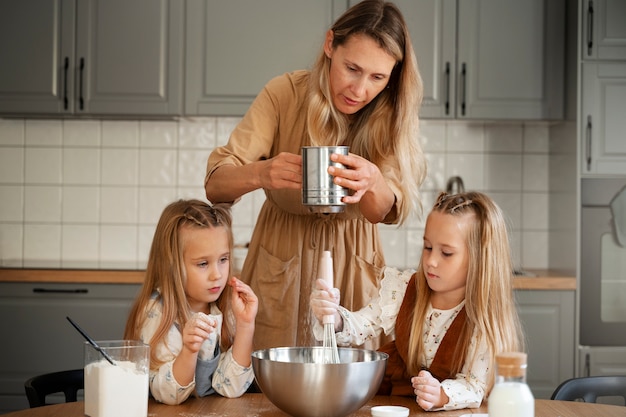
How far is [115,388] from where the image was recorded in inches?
56.0

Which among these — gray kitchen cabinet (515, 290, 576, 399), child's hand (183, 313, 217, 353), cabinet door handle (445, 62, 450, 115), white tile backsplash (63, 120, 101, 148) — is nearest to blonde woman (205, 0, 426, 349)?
child's hand (183, 313, 217, 353)

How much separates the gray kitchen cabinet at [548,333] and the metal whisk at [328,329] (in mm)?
1981

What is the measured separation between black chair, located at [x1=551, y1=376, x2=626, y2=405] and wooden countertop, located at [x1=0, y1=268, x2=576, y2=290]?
4.96ft

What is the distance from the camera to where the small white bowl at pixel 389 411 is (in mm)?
1461

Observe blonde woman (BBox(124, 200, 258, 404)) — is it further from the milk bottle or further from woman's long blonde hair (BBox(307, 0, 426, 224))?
the milk bottle

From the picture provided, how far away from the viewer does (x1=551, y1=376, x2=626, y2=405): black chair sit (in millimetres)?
1893

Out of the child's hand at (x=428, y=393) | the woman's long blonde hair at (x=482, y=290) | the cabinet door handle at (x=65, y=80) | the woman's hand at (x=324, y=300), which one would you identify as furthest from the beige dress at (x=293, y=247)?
the cabinet door handle at (x=65, y=80)

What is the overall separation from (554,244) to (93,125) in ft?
7.07

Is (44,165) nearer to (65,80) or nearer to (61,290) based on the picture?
(65,80)

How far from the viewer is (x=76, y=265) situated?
3697mm

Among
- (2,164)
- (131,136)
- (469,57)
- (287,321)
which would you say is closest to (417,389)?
(287,321)

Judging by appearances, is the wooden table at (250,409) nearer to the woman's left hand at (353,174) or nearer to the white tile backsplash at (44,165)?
the woman's left hand at (353,174)

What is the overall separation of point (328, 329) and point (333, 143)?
556 millimetres

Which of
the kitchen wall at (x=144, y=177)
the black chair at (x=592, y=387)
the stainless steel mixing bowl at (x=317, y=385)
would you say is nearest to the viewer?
the stainless steel mixing bowl at (x=317, y=385)
